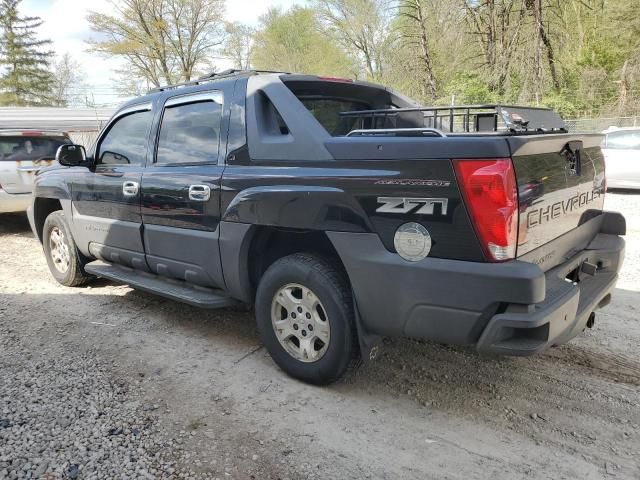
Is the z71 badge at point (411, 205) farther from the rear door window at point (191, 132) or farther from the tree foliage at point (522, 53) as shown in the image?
the tree foliage at point (522, 53)

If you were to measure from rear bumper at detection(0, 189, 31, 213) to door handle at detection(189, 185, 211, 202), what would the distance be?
559cm

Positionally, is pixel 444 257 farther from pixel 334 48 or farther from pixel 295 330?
pixel 334 48

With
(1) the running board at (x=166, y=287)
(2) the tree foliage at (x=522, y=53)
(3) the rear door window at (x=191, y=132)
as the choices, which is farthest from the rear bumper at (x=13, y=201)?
(2) the tree foliage at (x=522, y=53)

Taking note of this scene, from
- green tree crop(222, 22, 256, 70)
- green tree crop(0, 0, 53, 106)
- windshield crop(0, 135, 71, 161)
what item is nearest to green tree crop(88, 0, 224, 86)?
green tree crop(222, 22, 256, 70)

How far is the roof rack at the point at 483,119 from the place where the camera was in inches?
117

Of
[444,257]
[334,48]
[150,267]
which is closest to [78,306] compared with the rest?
Result: [150,267]

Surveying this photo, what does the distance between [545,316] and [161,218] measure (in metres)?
2.78

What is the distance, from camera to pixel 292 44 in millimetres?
36062

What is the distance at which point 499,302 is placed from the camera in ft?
7.76

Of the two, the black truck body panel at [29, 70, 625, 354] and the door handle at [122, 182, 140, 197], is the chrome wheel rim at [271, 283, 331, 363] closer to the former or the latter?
the black truck body panel at [29, 70, 625, 354]

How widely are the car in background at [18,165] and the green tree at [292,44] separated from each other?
27283 mm

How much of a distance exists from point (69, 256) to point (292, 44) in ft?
111

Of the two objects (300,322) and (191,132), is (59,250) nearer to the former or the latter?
(191,132)

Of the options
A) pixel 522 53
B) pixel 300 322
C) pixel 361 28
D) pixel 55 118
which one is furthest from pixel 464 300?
pixel 361 28
